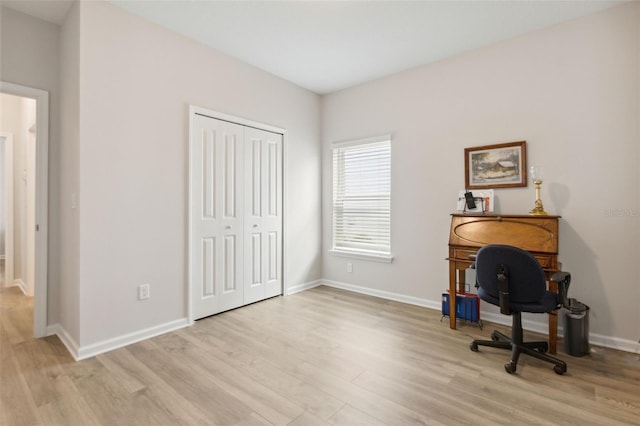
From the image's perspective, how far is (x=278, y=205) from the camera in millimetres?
4074

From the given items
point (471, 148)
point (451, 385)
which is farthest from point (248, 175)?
point (451, 385)

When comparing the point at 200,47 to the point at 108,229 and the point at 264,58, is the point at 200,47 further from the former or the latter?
the point at 108,229

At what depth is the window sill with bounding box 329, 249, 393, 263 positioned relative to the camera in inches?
155

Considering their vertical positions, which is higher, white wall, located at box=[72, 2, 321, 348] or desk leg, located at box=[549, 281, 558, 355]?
white wall, located at box=[72, 2, 321, 348]

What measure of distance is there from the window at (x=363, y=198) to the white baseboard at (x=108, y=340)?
229 cm

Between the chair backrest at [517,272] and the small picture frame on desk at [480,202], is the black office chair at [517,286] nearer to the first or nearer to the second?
the chair backrest at [517,272]

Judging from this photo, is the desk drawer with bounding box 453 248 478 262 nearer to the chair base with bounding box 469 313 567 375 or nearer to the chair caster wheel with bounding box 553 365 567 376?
the chair base with bounding box 469 313 567 375

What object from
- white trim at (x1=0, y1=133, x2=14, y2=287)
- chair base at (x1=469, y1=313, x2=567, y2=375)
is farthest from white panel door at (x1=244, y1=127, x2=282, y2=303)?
white trim at (x1=0, y1=133, x2=14, y2=287)

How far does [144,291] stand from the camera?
2783 millimetres

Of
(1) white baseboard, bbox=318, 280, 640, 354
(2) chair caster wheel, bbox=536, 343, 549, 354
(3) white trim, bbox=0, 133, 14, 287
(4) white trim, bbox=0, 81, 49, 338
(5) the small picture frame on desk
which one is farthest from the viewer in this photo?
(3) white trim, bbox=0, 133, 14, 287

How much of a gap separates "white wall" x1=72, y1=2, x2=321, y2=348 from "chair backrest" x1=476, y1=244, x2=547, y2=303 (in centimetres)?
268

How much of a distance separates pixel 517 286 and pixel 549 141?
153 cm

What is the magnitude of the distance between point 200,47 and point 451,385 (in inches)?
144

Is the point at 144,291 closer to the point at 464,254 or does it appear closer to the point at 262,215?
the point at 262,215
